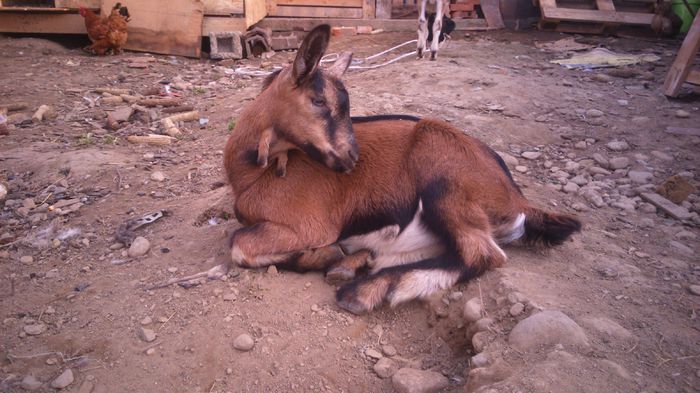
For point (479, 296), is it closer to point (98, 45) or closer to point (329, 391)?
point (329, 391)

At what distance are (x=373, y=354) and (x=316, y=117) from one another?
53.3 inches

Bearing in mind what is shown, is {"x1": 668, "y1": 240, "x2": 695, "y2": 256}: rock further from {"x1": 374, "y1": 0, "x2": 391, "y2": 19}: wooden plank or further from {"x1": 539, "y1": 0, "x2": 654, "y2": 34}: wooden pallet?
{"x1": 374, "y1": 0, "x2": 391, "y2": 19}: wooden plank

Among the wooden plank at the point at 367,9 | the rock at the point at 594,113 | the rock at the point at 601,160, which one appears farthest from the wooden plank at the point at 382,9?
the rock at the point at 601,160

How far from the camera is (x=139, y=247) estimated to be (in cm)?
346

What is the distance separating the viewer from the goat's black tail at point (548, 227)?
124 inches

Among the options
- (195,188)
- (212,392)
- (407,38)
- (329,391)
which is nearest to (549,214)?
(329,391)

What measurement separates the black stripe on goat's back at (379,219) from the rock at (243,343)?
891 mm

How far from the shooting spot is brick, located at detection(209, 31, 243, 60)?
887 centimetres

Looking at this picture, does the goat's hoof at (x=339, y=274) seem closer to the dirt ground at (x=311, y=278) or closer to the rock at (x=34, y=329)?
the dirt ground at (x=311, y=278)

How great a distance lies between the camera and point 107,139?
5.39m

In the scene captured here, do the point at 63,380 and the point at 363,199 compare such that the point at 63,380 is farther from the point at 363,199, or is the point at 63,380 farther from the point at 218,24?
the point at 218,24

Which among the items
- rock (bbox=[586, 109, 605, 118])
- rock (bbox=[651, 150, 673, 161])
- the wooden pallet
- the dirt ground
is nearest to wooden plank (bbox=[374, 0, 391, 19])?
the wooden pallet

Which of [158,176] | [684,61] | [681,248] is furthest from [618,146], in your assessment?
[158,176]

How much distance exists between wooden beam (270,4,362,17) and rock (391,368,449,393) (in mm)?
9230
